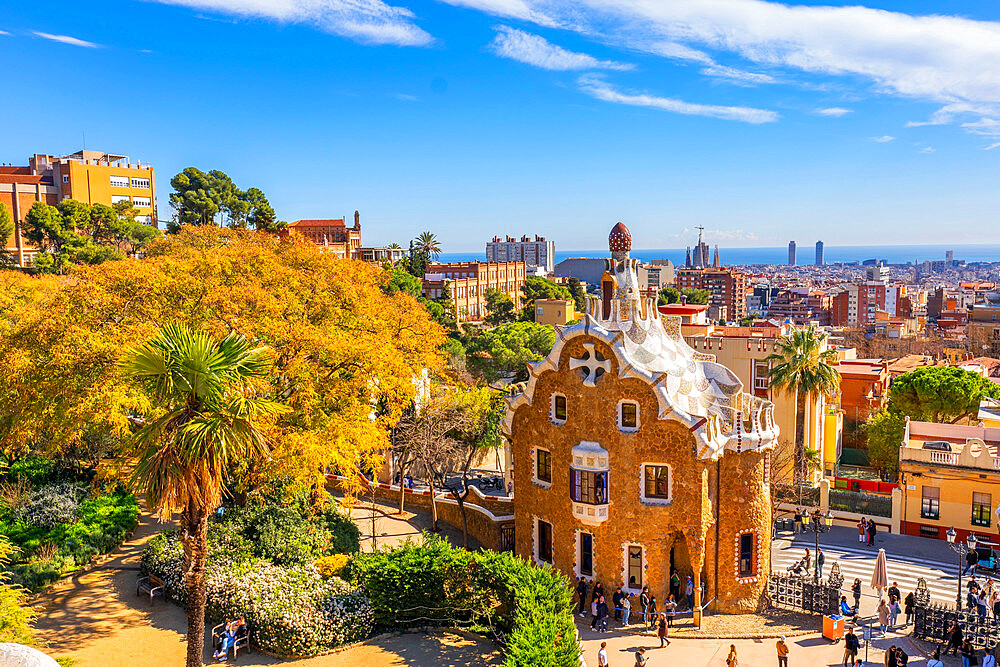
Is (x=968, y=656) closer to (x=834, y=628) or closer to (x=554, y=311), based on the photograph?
(x=834, y=628)

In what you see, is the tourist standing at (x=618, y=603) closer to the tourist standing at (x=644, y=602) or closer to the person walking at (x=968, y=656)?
the tourist standing at (x=644, y=602)

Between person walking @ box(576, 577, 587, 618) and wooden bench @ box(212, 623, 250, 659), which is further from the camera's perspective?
person walking @ box(576, 577, 587, 618)

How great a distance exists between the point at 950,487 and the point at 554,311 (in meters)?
76.9

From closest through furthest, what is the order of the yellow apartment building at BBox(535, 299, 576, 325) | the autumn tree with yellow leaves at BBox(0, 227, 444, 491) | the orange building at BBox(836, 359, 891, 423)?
the autumn tree with yellow leaves at BBox(0, 227, 444, 491) < the orange building at BBox(836, 359, 891, 423) < the yellow apartment building at BBox(535, 299, 576, 325)

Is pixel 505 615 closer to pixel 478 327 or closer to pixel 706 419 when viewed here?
pixel 706 419

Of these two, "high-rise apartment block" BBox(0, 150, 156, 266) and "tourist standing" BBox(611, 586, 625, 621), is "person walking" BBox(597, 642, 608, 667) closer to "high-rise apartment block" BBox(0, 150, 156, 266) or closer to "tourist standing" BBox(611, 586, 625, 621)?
"tourist standing" BBox(611, 586, 625, 621)

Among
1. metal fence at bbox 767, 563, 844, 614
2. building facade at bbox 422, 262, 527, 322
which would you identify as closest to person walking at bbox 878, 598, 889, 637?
metal fence at bbox 767, 563, 844, 614

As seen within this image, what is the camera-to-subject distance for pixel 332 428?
28234mm

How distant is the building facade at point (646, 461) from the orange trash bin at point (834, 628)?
142 inches

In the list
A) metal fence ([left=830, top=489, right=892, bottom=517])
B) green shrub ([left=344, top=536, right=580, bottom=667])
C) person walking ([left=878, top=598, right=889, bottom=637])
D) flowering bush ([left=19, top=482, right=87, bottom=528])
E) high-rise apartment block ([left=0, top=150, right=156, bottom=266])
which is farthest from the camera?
high-rise apartment block ([left=0, top=150, right=156, bottom=266])

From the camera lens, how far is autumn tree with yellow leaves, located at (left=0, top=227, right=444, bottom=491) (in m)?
26.5

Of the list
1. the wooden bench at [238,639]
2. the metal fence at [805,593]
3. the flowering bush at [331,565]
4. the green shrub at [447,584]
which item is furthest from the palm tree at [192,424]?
the metal fence at [805,593]

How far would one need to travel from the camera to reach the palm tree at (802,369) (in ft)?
141

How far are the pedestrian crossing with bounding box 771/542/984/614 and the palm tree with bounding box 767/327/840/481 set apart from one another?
8.65 m
